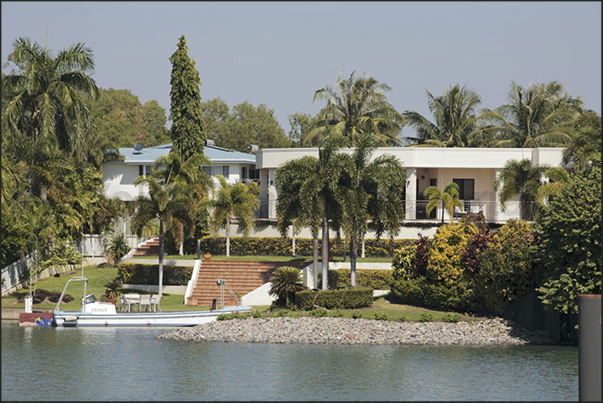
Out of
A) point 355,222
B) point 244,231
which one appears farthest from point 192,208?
point 355,222

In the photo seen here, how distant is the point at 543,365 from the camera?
23438 mm

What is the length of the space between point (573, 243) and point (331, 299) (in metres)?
10.3

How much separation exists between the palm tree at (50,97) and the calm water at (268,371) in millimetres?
15759

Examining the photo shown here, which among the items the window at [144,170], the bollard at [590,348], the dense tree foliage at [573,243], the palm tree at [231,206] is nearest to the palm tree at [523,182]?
the palm tree at [231,206]

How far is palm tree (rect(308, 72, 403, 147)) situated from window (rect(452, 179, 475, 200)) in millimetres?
8221

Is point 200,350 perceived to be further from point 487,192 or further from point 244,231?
point 487,192

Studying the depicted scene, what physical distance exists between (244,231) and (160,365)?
1937 cm

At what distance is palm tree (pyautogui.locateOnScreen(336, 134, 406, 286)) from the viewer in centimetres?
3164

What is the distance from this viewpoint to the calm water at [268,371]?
1991cm

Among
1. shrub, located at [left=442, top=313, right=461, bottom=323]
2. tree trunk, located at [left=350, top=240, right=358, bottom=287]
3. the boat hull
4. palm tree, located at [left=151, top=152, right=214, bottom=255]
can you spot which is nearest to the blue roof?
palm tree, located at [left=151, top=152, right=214, bottom=255]

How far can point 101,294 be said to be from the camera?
3759cm

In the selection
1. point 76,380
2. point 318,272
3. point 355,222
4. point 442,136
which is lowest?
point 76,380

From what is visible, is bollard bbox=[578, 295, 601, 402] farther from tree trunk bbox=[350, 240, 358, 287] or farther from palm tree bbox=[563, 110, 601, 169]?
tree trunk bbox=[350, 240, 358, 287]

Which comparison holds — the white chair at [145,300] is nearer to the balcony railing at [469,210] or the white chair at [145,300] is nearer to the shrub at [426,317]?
the shrub at [426,317]
